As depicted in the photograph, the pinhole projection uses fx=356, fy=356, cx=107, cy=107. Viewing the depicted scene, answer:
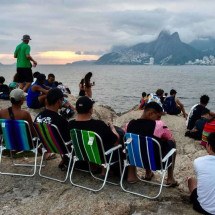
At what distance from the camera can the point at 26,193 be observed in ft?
20.4

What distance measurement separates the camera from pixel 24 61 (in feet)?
48.9

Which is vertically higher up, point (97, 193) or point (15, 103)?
point (15, 103)

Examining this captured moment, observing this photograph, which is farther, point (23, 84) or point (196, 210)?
point (23, 84)

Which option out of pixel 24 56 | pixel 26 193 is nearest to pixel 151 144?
pixel 26 193

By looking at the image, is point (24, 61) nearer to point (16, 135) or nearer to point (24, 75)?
point (24, 75)

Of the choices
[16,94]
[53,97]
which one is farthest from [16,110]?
[53,97]

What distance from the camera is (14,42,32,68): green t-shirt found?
14732 millimetres

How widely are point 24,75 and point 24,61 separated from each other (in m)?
0.65

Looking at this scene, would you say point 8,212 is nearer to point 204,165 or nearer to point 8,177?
point 8,177

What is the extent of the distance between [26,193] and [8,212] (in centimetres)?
66

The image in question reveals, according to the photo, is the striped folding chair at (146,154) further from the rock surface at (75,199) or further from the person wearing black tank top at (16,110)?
the person wearing black tank top at (16,110)

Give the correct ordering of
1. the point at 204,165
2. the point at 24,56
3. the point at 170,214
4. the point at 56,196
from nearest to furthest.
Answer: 1. the point at 204,165
2. the point at 170,214
3. the point at 56,196
4. the point at 24,56

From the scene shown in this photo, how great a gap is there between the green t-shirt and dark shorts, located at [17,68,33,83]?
190mm

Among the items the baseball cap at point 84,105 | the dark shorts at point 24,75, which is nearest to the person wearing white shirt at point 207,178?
the baseball cap at point 84,105
